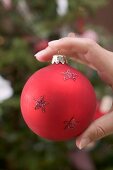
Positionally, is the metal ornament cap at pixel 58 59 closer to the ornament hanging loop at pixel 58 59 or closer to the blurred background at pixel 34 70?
the ornament hanging loop at pixel 58 59

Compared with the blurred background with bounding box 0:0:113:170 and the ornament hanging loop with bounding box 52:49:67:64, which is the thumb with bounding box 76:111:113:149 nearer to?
the ornament hanging loop with bounding box 52:49:67:64

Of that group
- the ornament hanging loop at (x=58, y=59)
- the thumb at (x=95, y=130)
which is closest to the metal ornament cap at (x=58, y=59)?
the ornament hanging loop at (x=58, y=59)

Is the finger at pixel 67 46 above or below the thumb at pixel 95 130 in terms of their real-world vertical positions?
above

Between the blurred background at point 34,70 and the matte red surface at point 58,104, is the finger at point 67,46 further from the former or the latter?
the blurred background at point 34,70

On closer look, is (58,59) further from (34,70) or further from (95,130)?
(34,70)

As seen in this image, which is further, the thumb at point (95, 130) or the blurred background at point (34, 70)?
the blurred background at point (34, 70)

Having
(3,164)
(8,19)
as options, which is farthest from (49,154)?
(8,19)

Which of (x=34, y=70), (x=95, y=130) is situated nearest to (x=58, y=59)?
(x=95, y=130)

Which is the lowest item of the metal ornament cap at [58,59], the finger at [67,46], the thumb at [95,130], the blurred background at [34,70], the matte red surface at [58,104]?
the blurred background at [34,70]
